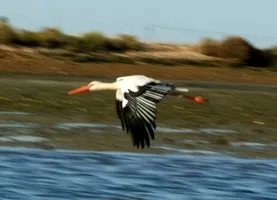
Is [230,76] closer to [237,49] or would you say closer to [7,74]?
[237,49]

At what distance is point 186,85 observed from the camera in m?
26.5

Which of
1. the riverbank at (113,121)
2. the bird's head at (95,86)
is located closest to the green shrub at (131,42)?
the riverbank at (113,121)

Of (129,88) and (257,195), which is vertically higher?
(129,88)

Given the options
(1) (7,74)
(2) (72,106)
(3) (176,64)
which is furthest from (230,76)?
(2) (72,106)

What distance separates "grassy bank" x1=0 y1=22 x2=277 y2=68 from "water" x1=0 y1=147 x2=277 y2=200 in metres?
13.4

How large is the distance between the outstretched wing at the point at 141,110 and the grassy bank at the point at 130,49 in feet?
52.6

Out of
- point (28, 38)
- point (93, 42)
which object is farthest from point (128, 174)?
point (93, 42)

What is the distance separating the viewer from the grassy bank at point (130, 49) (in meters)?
31.0

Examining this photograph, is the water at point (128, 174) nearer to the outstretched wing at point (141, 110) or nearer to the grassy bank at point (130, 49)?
the outstretched wing at point (141, 110)

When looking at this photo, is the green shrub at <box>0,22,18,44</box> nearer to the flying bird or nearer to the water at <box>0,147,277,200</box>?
the water at <box>0,147,277,200</box>

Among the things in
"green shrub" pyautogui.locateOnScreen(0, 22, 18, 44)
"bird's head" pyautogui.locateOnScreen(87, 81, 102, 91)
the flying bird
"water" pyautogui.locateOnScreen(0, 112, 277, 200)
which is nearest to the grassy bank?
"green shrub" pyautogui.locateOnScreen(0, 22, 18, 44)

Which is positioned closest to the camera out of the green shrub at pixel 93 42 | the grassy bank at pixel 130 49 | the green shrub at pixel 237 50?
the grassy bank at pixel 130 49

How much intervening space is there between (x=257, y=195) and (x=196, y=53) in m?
20.3

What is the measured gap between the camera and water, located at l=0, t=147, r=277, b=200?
13352mm
